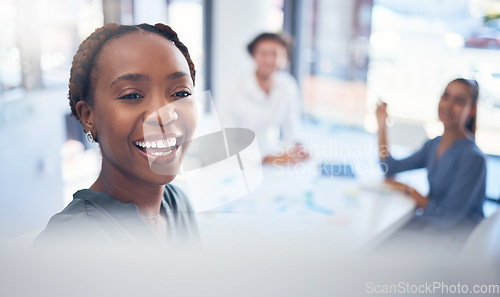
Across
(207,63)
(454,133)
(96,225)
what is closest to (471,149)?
(454,133)

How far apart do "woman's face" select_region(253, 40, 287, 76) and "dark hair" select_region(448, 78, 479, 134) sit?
0.93 m

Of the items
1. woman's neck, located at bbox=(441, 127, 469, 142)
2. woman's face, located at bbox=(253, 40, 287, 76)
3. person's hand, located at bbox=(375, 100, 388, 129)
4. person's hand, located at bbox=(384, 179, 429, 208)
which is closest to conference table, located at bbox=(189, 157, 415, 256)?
person's hand, located at bbox=(384, 179, 429, 208)

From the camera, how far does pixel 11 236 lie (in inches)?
12.1

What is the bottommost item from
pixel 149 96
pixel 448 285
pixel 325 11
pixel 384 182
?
pixel 384 182

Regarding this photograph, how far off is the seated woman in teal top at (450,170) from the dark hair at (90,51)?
656 mm

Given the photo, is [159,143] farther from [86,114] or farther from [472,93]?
[472,93]

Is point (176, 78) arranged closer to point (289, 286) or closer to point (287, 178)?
point (289, 286)

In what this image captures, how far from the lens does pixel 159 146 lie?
276 millimetres

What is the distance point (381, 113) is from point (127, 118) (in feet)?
2.32

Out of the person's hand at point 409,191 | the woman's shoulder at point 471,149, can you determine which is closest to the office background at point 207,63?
the woman's shoulder at point 471,149

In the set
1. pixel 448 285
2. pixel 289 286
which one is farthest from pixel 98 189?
pixel 448 285

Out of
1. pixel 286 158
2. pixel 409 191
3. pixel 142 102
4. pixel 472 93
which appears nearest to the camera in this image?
pixel 142 102

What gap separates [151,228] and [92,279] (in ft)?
0.27

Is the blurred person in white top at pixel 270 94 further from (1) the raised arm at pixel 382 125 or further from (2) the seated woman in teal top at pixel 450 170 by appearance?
(1) the raised arm at pixel 382 125
